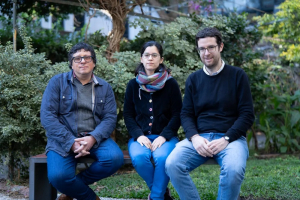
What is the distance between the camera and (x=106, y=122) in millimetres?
3752

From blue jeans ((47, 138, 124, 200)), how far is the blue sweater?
0.77 meters

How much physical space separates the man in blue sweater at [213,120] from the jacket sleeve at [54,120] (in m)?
0.98

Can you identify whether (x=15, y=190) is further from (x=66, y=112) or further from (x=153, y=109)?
(x=153, y=109)

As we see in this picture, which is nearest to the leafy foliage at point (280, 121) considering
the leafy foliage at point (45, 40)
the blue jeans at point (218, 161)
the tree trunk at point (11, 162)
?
the leafy foliage at point (45, 40)

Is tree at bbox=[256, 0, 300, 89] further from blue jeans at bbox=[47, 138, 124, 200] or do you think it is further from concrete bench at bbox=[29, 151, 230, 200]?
blue jeans at bbox=[47, 138, 124, 200]

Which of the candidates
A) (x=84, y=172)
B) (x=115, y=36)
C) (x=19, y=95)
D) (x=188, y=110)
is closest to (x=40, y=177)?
(x=84, y=172)

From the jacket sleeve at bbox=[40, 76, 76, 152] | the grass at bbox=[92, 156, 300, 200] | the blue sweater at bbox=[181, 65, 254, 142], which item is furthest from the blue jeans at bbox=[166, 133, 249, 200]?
the grass at bbox=[92, 156, 300, 200]

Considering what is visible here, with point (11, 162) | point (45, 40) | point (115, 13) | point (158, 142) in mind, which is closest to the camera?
point (158, 142)

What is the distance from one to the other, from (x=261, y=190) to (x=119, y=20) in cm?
349

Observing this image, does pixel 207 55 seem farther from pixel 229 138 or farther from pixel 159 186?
pixel 159 186

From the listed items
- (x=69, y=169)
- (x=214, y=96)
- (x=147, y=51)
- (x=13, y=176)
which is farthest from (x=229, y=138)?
(x=13, y=176)

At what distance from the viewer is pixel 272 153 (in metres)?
8.23

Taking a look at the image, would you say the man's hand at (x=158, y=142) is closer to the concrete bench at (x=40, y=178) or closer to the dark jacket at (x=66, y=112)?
the concrete bench at (x=40, y=178)

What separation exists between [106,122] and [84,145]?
0.35 m
